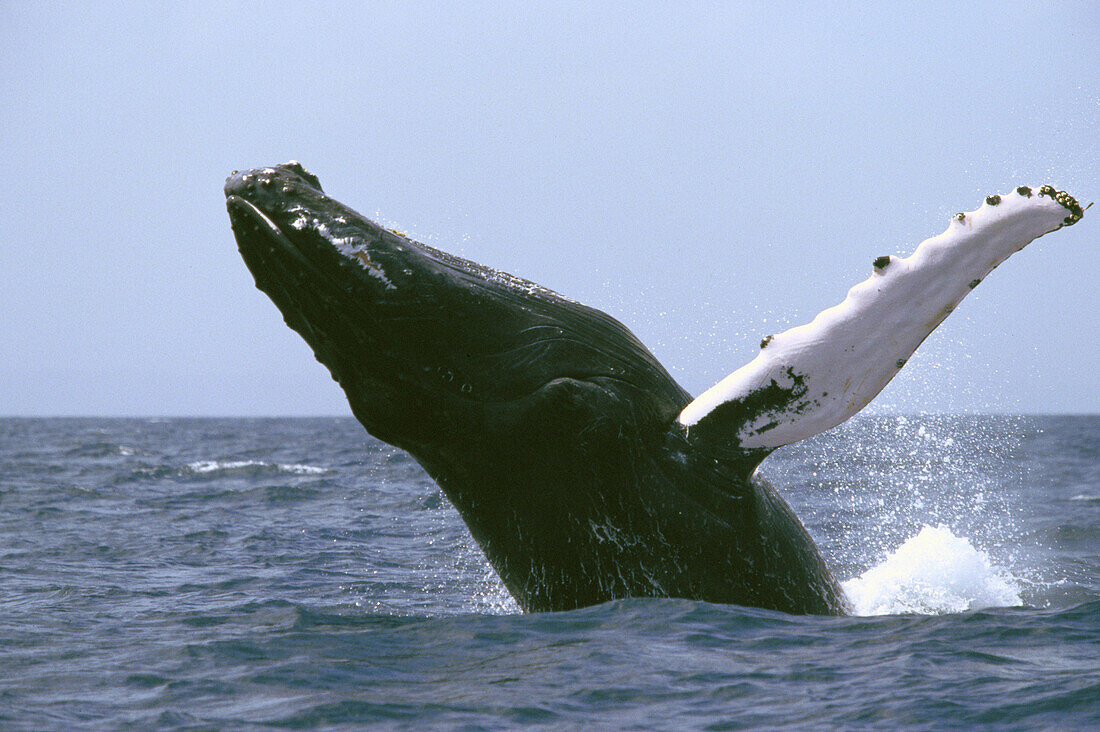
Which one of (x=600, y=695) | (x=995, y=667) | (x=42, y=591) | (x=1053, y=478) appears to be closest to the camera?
(x=600, y=695)

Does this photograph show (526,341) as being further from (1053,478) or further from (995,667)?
(1053,478)

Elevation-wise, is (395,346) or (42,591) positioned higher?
(395,346)

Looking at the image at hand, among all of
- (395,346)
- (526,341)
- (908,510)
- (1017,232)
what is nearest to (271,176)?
(395,346)

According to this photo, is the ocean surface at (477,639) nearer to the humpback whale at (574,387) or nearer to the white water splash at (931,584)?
the white water splash at (931,584)

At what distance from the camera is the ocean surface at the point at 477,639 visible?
483 cm

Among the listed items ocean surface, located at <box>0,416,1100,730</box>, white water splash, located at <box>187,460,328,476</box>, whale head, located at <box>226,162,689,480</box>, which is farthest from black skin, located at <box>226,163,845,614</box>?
white water splash, located at <box>187,460,328,476</box>

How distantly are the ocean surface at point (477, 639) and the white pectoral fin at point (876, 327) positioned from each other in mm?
1165

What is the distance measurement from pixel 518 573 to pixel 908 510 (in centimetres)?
1195

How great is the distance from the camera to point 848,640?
19.2 ft

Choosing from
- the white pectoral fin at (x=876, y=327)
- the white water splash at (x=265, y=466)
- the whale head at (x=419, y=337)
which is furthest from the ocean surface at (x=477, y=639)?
the white water splash at (x=265, y=466)

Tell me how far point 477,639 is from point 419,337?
5.20 feet

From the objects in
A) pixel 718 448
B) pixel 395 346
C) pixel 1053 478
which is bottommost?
pixel 1053 478

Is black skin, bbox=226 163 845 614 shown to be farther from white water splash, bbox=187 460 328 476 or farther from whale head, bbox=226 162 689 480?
white water splash, bbox=187 460 328 476

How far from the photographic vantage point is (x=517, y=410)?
226 inches
